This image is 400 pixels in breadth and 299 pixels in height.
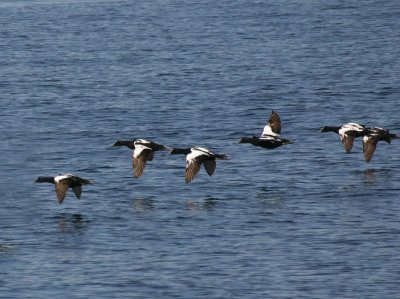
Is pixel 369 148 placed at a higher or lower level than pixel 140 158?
lower

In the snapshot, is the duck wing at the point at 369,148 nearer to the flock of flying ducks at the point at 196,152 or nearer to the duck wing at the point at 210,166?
the flock of flying ducks at the point at 196,152

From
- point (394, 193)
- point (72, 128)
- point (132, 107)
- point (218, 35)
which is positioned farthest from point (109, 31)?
point (394, 193)

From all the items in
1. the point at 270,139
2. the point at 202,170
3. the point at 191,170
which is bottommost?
the point at 202,170

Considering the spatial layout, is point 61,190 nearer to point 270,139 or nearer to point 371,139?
point 270,139

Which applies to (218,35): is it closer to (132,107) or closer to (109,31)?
(109,31)

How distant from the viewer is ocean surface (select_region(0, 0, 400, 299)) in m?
45.8

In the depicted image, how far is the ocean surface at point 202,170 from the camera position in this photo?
150 feet

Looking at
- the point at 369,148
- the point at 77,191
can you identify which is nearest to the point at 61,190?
the point at 77,191

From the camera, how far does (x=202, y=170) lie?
62.1 m

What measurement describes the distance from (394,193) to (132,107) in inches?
1080

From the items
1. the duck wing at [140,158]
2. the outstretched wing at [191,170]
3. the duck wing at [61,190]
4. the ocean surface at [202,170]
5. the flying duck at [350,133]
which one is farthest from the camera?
the flying duck at [350,133]

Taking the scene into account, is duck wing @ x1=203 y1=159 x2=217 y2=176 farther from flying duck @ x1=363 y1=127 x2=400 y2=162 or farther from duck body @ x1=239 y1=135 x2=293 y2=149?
flying duck @ x1=363 y1=127 x2=400 y2=162

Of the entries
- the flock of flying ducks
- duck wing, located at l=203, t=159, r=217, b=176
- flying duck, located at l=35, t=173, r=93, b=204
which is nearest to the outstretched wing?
the flock of flying ducks

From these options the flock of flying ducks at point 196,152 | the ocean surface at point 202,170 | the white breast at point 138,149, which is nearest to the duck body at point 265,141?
the flock of flying ducks at point 196,152
